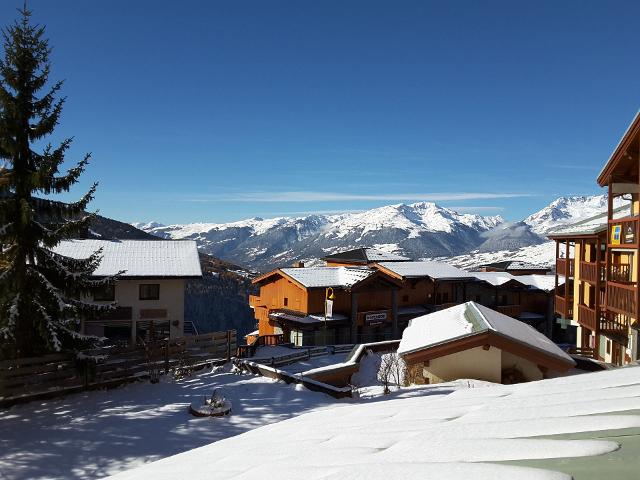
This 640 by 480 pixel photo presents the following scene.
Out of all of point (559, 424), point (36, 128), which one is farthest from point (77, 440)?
point (559, 424)

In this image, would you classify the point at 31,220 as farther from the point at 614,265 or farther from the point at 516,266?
the point at 516,266

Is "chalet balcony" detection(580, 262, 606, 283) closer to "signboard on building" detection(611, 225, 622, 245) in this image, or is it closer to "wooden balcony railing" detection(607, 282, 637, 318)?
A: "wooden balcony railing" detection(607, 282, 637, 318)

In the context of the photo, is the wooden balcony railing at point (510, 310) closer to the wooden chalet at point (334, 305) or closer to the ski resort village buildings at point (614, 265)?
the wooden chalet at point (334, 305)

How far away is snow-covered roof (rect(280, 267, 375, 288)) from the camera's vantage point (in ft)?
133

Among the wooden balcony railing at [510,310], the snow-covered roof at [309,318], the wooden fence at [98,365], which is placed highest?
the wooden fence at [98,365]

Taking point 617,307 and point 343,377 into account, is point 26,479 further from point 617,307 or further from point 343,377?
point 617,307

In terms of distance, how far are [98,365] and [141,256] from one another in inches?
655

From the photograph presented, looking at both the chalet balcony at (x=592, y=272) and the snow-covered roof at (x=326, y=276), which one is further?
the snow-covered roof at (x=326, y=276)

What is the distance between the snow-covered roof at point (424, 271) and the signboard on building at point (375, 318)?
4711 millimetres

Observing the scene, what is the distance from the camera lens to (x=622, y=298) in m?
19.8

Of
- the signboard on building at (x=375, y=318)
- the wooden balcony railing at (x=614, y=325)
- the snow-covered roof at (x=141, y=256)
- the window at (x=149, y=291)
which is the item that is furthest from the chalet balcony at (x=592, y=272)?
the window at (x=149, y=291)

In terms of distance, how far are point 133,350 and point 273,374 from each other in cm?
572

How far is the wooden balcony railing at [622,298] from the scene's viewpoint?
18875 millimetres

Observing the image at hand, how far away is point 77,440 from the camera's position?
11.7 meters
